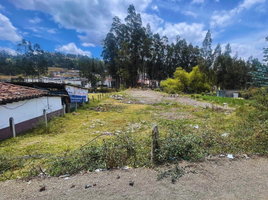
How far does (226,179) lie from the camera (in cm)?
243

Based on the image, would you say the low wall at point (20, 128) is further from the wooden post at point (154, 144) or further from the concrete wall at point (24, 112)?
the wooden post at point (154, 144)

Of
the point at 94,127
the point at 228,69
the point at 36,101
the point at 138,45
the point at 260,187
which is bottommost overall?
the point at 94,127

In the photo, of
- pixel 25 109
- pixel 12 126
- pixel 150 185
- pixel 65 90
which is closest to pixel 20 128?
pixel 12 126

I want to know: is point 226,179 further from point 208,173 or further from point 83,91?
point 83,91

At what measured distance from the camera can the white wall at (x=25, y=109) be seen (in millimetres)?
5230

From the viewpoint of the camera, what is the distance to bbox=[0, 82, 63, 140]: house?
520 centimetres

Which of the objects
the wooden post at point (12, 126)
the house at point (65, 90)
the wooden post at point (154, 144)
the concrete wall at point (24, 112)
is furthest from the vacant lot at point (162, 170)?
the house at point (65, 90)

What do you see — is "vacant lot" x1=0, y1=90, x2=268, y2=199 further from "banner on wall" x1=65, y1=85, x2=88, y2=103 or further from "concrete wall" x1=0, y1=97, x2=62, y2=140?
"banner on wall" x1=65, y1=85, x2=88, y2=103

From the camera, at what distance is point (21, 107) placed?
6.04 m

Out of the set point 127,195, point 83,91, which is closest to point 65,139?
point 127,195

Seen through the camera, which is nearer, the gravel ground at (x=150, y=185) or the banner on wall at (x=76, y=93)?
the gravel ground at (x=150, y=185)

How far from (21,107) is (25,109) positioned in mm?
230

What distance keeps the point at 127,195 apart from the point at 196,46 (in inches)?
1746

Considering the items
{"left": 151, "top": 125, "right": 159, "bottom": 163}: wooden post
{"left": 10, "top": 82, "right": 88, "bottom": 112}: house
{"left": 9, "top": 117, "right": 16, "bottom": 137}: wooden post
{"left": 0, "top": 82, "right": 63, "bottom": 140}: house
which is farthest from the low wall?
{"left": 151, "top": 125, "right": 159, "bottom": 163}: wooden post
